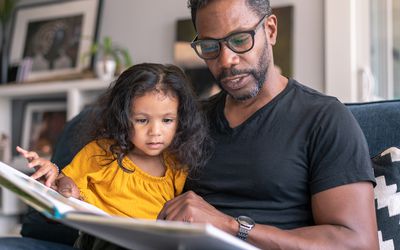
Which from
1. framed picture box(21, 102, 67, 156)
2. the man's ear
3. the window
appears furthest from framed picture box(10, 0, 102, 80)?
the man's ear

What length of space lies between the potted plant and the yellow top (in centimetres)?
178

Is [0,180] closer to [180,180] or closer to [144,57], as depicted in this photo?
[180,180]

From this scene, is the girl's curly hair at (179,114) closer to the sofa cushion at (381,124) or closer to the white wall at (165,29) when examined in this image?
the sofa cushion at (381,124)

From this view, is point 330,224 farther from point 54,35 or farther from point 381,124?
point 54,35

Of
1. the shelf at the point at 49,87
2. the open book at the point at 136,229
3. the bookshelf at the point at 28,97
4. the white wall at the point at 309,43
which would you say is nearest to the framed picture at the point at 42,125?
the bookshelf at the point at 28,97

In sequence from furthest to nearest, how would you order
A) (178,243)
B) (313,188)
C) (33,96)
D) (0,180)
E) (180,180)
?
(33,96)
(180,180)
(313,188)
(0,180)
(178,243)

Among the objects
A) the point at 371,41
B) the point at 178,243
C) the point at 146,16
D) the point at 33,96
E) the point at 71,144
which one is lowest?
the point at 178,243

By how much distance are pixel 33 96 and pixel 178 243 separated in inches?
127

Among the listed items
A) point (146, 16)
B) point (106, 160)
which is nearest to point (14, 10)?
point (146, 16)

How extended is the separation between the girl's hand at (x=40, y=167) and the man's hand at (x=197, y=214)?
0.98 ft

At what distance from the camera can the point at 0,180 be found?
104 cm

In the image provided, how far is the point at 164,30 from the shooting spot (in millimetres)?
3434

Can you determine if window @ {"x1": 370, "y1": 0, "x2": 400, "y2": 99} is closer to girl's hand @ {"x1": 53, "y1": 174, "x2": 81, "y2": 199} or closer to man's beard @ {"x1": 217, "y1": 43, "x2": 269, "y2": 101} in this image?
man's beard @ {"x1": 217, "y1": 43, "x2": 269, "y2": 101}

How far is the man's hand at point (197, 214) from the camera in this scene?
1221 millimetres
